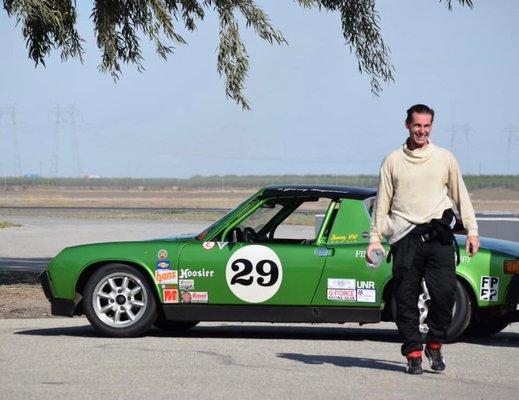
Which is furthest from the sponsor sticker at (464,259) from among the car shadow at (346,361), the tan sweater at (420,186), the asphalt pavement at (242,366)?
the tan sweater at (420,186)

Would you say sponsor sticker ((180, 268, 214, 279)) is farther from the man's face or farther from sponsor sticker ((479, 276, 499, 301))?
the man's face

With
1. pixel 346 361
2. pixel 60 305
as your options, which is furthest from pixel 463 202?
pixel 60 305

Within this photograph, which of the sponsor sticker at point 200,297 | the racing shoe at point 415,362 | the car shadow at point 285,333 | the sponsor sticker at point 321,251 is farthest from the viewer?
the car shadow at point 285,333

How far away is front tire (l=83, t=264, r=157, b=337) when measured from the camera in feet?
34.8

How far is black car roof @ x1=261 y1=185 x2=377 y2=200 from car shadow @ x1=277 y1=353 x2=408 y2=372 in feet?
5.56

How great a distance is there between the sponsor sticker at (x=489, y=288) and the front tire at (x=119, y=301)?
2.67 meters

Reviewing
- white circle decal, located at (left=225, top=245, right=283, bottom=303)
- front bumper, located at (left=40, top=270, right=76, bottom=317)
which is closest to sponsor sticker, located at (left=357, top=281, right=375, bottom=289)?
white circle decal, located at (left=225, top=245, right=283, bottom=303)

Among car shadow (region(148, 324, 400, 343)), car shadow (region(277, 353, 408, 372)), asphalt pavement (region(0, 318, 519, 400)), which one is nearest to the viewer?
asphalt pavement (region(0, 318, 519, 400))

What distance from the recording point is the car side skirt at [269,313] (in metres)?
10.3

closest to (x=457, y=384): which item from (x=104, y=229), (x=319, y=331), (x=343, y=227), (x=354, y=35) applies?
(x=343, y=227)

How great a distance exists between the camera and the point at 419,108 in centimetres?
814

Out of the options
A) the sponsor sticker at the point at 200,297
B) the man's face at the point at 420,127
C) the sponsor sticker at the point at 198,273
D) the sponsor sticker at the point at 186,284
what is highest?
the man's face at the point at 420,127

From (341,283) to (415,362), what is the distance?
6.63 feet

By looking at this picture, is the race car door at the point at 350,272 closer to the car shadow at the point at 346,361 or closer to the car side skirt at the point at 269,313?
the car side skirt at the point at 269,313
